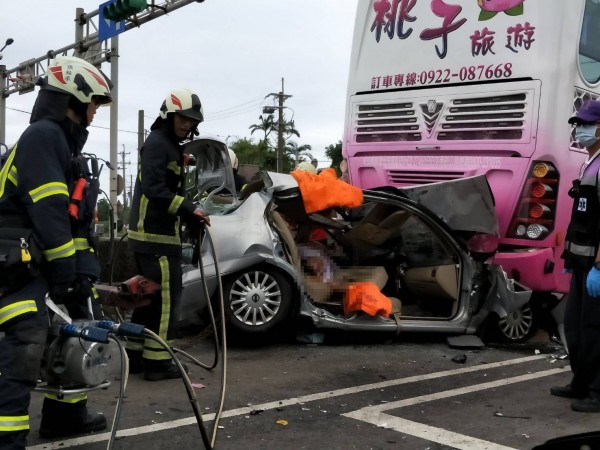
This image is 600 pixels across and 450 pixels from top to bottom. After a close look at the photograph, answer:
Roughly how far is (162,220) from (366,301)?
192 cm

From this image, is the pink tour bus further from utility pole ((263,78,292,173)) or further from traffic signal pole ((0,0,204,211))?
utility pole ((263,78,292,173))

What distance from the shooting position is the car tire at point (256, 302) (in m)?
5.96

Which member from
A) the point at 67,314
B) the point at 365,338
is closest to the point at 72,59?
the point at 67,314

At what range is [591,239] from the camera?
4.80 m

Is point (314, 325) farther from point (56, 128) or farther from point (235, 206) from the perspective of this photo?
point (56, 128)

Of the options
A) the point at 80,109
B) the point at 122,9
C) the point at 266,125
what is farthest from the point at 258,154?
the point at 80,109

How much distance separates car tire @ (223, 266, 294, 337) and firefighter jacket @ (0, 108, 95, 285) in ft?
8.36

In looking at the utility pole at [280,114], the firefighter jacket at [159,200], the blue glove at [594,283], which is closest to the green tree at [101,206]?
the firefighter jacket at [159,200]

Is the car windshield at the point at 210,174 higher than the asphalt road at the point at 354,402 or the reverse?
higher

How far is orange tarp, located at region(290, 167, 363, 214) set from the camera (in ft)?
20.1

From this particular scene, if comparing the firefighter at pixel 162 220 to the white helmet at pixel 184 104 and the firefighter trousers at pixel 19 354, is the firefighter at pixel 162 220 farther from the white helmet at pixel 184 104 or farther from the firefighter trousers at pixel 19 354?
the firefighter trousers at pixel 19 354

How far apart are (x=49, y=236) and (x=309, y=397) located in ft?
7.29

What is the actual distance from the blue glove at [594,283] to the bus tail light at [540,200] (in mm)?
2162

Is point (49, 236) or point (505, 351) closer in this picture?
point (49, 236)
